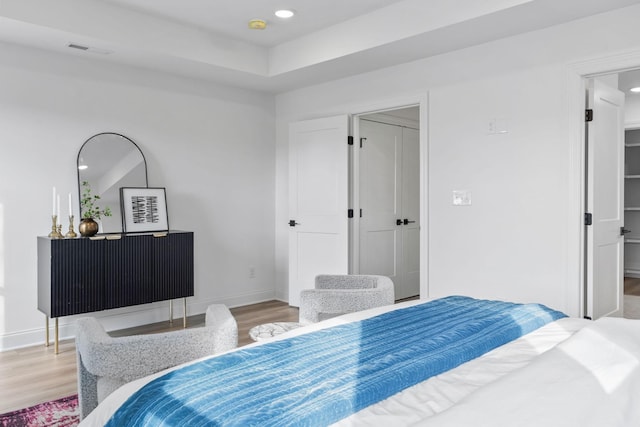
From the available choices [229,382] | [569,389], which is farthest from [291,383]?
[569,389]

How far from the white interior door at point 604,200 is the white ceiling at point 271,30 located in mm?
741

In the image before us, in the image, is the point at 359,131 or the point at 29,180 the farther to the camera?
the point at 359,131

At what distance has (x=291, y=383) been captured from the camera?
1349 mm

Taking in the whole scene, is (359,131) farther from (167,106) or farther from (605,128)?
(605,128)

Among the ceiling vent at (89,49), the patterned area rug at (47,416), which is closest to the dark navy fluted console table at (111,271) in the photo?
the patterned area rug at (47,416)

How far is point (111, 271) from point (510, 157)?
3.16 meters

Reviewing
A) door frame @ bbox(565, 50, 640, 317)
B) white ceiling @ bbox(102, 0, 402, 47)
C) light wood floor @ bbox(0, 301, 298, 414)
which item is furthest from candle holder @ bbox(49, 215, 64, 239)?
door frame @ bbox(565, 50, 640, 317)

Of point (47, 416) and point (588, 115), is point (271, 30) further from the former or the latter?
point (47, 416)

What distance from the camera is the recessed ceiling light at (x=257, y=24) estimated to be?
4004 millimetres

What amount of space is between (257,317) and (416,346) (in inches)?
131

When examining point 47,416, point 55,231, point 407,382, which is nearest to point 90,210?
point 55,231

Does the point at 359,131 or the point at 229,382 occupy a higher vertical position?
the point at 359,131

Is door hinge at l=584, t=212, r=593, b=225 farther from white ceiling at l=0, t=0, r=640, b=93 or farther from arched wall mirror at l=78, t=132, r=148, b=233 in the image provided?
arched wall mirror at l=78, t=132, r=148, b=233

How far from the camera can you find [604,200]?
356cm
